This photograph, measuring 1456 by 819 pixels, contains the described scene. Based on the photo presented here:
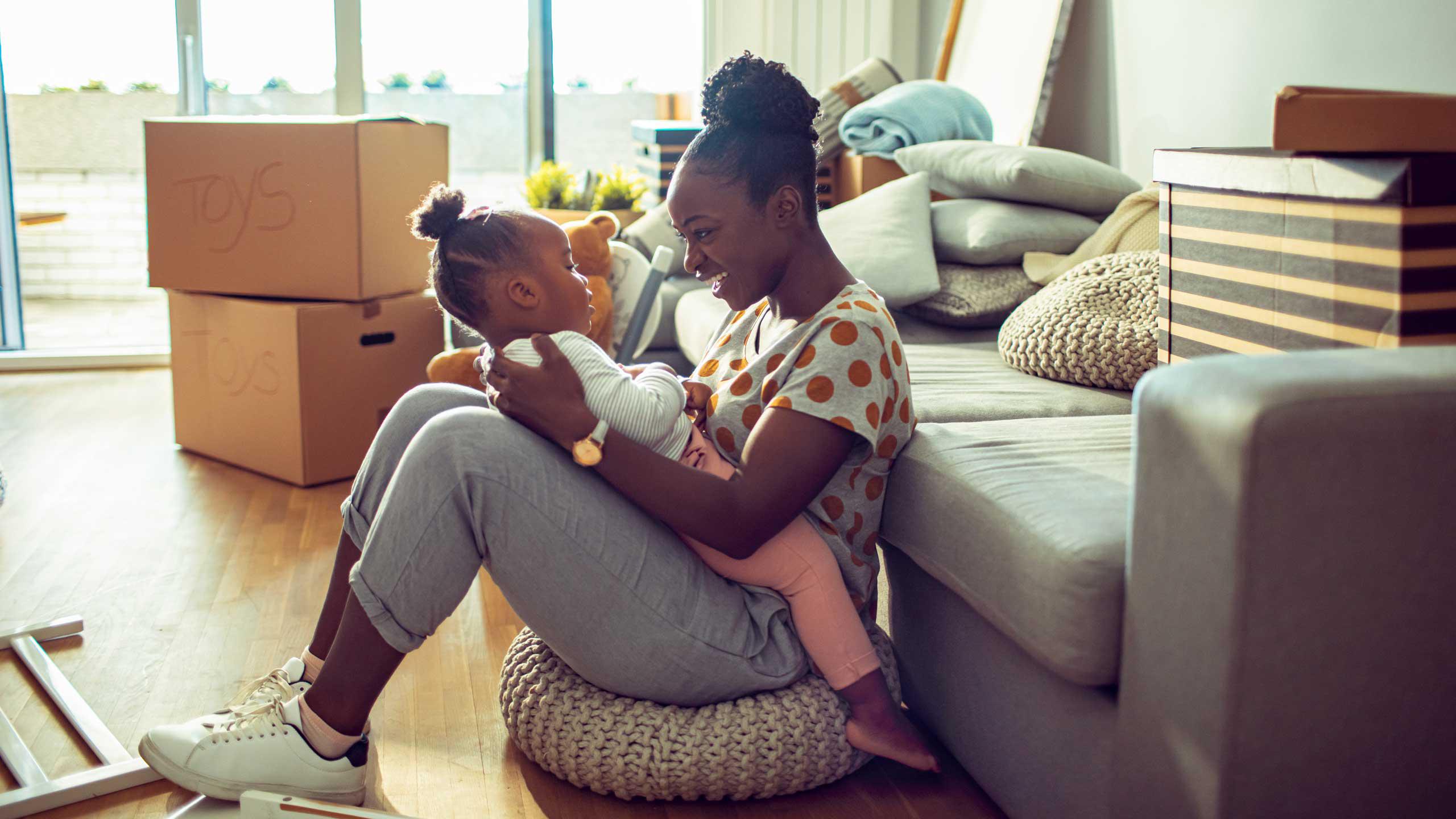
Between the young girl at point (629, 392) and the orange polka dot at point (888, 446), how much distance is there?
119 mm

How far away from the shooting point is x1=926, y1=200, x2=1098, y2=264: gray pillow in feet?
7.85

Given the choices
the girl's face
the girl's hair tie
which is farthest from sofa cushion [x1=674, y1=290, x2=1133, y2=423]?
the girl's hair tie

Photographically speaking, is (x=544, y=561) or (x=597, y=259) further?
(x=597, y=259)

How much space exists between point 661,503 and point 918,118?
1.84 meters

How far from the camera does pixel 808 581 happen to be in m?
1.37

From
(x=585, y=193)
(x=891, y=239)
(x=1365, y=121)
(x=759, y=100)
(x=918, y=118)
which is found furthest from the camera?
(x=585, y=193)

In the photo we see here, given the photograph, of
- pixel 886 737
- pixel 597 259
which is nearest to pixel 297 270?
pixel 597 259

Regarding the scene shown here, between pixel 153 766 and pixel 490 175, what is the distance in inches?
143

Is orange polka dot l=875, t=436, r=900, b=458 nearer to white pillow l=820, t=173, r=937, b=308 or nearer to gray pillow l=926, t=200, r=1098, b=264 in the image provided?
white pillow l=820, t=173, r=937, b=308

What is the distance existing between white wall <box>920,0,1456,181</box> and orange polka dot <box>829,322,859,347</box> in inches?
40.9

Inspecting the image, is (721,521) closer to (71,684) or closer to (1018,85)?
(71,684)

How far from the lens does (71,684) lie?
5.63 feet

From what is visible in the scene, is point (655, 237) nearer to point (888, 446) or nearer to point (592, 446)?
point (888, 446)

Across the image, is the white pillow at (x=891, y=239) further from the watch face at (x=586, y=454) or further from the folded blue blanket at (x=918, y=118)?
the watch face at (x=586, y=454)
